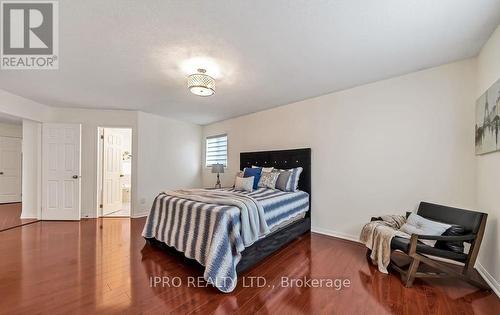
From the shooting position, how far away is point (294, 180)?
3.66m

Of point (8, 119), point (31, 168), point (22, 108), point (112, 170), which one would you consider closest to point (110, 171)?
point (112, 170)

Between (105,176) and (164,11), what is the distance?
4.45 meters

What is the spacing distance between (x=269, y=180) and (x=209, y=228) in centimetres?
182

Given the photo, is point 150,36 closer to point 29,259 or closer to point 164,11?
point 164,11

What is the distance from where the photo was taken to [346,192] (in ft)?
11.2

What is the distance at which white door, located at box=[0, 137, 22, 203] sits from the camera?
20.1 ft

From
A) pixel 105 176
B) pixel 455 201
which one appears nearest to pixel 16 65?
pixel 105 176

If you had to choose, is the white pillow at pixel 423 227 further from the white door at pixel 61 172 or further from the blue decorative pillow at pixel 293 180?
the white door at pixel 61 172

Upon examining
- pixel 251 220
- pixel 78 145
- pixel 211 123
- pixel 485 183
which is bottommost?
pixel 251 220

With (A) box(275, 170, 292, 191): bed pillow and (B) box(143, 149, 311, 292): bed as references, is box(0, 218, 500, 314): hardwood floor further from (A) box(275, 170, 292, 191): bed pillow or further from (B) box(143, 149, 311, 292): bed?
(A) box(275, 170, 292, 191): bed pillow

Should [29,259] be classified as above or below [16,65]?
below

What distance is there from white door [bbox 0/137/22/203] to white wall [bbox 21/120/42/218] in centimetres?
292

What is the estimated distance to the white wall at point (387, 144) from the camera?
8.31 ft

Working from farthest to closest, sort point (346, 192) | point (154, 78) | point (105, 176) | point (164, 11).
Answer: point (105, 176) → point (346, 192) → point (154, 78) → point (164, 11)
